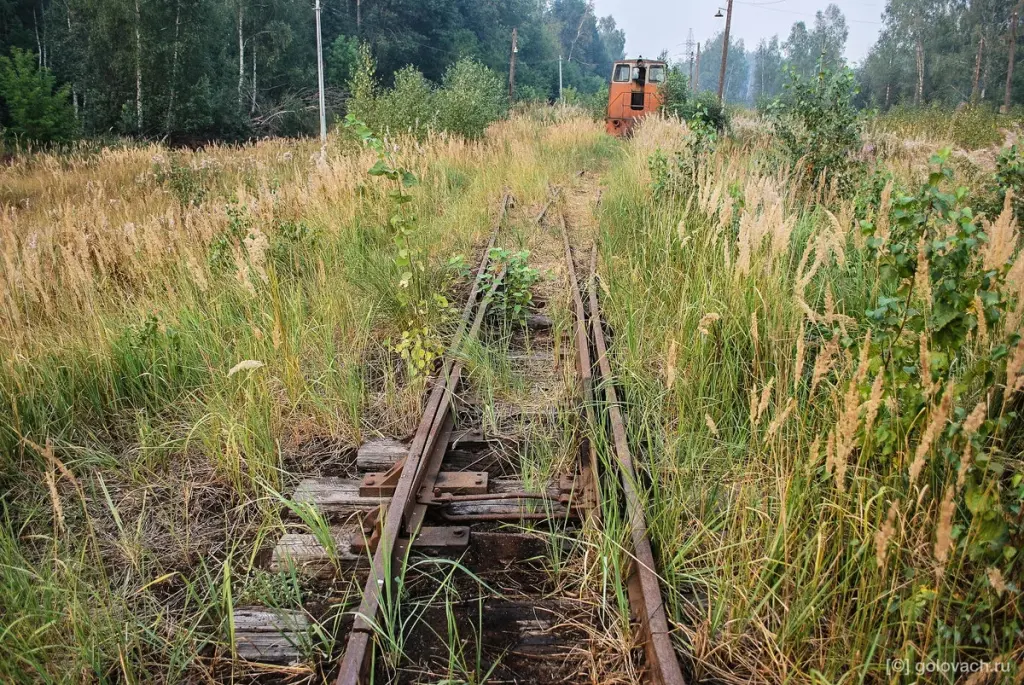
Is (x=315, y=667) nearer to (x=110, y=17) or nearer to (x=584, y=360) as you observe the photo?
(x=584, y=360)

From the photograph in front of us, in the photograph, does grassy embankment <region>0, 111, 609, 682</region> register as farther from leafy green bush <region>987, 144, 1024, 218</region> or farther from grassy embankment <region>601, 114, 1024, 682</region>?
leafy green bush <region>987, 144, 1024, 218</region>

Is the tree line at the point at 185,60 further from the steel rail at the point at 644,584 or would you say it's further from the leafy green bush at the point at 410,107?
the steel rail at the point at 644,584

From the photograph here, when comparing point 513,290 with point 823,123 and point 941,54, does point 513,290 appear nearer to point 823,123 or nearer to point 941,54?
point 823,123

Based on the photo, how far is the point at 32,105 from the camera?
940 inches

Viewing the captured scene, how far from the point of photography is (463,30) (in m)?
63.6

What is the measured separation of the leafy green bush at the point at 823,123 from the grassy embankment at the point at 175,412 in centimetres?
396

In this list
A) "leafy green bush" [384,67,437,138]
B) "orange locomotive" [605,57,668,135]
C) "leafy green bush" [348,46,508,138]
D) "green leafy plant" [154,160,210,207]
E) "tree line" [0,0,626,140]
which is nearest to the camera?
"green leafy plant" [154,160,210,207]

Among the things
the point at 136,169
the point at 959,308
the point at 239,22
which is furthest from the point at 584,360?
the point at 239,22

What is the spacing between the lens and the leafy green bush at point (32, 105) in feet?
76.5

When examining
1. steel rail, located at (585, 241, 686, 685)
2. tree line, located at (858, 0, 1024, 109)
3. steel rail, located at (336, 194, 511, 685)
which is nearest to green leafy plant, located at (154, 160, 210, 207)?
steel rail, located at (336, 194, 511, 685)

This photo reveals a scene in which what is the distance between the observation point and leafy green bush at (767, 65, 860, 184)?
23.0ft

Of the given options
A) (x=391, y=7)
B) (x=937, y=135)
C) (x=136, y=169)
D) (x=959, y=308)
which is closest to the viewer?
(x=959, y=308)

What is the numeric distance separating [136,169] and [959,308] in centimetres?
1550

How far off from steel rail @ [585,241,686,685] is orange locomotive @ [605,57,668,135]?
20.7 m
